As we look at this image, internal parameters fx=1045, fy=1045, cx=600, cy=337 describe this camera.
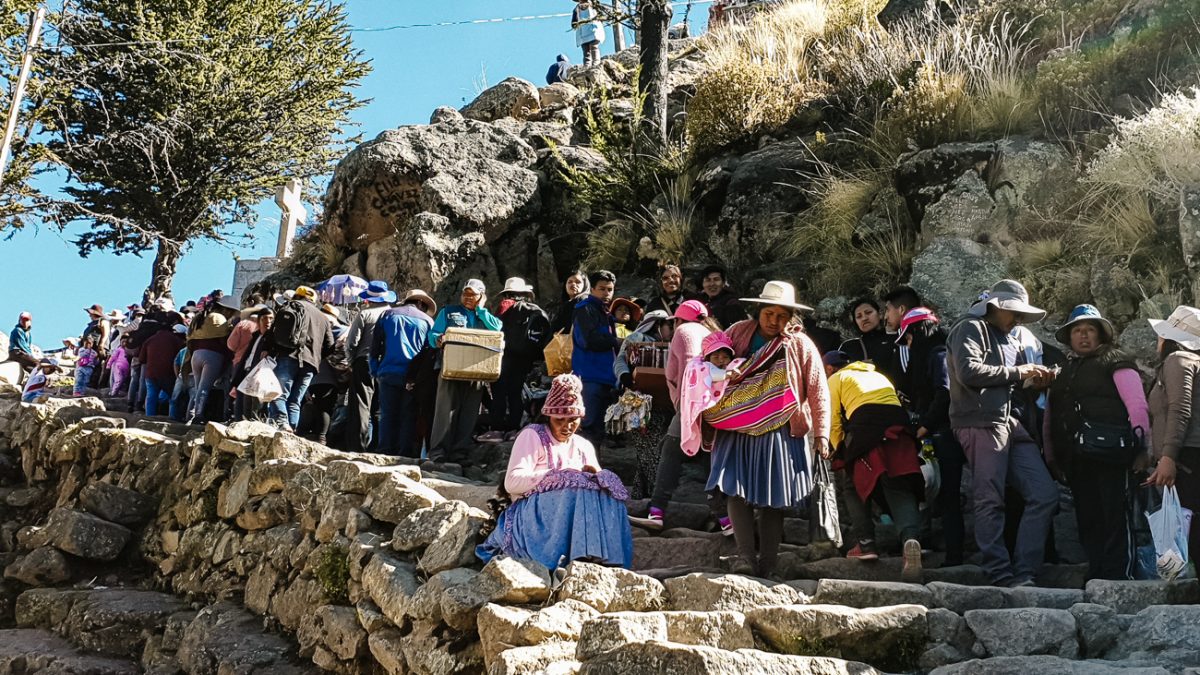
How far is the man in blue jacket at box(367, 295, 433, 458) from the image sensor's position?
855 cm

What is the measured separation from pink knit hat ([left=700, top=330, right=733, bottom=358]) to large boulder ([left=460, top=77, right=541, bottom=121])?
12578mm

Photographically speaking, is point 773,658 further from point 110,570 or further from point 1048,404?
point 110,570

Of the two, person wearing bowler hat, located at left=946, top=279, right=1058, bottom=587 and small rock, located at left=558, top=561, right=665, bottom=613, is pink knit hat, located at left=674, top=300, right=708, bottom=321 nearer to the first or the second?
person wearing bowler hat, located at left=946, top=279, right=1058, bottom=587

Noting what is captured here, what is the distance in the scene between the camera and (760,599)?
→ 4.66m

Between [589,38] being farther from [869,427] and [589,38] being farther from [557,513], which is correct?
[557,513]

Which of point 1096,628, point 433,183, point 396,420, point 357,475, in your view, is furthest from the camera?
point 433,183

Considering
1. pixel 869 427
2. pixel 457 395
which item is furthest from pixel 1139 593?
pixel 457 395

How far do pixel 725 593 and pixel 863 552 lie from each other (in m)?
1.60

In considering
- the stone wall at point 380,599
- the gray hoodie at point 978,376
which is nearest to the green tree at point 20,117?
the stone wall at point 380,599

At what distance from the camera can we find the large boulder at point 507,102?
59.5 feet

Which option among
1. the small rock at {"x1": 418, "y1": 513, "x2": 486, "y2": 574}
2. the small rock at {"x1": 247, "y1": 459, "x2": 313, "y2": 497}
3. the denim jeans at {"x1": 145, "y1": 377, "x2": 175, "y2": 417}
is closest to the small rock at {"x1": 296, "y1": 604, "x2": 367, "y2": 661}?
the small rock at {"x1": 418, "y1": 513, "x2": 486, "y2": 574}

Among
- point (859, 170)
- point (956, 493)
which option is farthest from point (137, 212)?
point (956, 493)

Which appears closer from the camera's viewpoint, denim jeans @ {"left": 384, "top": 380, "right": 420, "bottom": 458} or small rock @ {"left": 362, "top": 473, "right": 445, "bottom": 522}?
small rock @ {"left": 362, "top": 473, "right": 445, "bottom": 522}

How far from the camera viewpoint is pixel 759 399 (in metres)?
5.57
